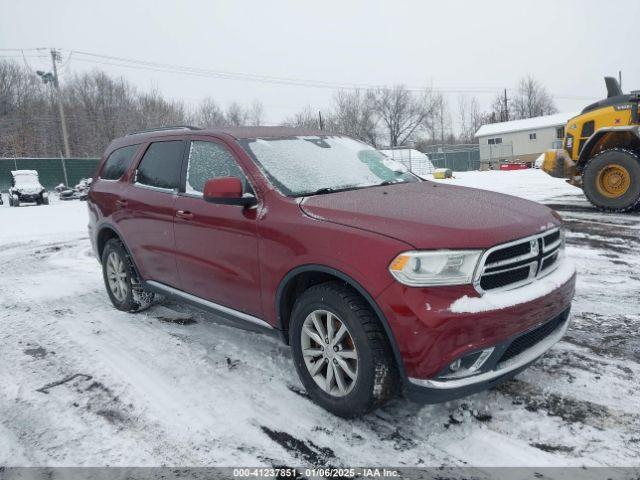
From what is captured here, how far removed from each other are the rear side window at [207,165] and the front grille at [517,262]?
1.75m

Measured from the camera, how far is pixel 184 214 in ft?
12.6

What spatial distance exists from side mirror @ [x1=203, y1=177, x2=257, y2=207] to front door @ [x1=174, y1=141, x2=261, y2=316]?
69 mm

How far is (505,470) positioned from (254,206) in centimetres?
212

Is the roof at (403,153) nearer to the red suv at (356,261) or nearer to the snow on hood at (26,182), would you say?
the snow on hood at (26,182)

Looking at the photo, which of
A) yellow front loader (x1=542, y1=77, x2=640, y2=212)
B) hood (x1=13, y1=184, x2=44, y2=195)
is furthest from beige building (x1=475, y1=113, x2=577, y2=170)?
hood (x1=13, y1=184, x2=44, y2=195)

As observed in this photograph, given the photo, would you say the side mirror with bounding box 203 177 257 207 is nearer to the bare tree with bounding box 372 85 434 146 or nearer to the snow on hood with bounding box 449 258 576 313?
the snow on hood with bounding box 449 258 576 313

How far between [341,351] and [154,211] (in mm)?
2340

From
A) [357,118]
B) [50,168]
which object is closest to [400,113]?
[357,118]

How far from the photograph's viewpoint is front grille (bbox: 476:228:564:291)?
2.52 meters

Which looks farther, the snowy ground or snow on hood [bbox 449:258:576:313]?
the snowy ground

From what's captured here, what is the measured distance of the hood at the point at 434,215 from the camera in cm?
251

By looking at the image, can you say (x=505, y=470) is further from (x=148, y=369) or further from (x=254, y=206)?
(x=148, y=369)

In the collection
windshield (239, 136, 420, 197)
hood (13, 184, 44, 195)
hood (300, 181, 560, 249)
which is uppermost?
hood (13, 184, 44, 195)

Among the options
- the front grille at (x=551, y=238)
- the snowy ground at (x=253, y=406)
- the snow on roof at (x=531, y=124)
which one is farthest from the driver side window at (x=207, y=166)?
the snow on roof at (x=531, y=124)
